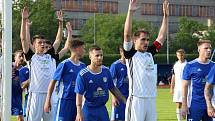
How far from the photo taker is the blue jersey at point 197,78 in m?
10.8

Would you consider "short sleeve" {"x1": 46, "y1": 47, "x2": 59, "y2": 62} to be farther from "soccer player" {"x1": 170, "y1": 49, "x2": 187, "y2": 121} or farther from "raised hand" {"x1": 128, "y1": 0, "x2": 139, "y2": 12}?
"soccer player" {"x1": 170, "y1": 49, "x2": 187, "y2": 121}

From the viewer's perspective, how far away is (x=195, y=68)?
35.5ft

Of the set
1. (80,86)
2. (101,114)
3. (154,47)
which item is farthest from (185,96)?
(80,86)

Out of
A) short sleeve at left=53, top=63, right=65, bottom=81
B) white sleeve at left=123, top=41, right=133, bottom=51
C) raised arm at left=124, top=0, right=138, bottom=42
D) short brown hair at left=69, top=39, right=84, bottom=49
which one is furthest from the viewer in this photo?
short sleeve at left=53, top=63, right=65, bottom=81

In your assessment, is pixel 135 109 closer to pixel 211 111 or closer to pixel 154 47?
pixel 154 47

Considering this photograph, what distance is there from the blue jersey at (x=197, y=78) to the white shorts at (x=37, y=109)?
3223 mm

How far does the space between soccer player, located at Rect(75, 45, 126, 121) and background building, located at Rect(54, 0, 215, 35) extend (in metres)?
83.8

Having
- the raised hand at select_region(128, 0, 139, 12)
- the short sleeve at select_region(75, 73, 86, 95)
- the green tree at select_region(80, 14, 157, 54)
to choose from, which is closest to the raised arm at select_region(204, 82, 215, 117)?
the raised hand at select_region(128, 0, 139, 12)

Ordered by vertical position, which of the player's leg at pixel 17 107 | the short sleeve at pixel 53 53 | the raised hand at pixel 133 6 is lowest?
the player's leg at pixel 17 107

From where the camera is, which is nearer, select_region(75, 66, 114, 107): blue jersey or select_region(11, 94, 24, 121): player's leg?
select_region(75, 66, 114, 107): blue jersey

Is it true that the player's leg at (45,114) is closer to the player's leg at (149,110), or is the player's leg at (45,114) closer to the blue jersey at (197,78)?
the player's leg at (149,110)

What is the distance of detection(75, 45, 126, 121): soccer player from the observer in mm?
10109

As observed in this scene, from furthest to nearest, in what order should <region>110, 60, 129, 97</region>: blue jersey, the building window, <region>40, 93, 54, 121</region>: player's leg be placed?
the building window < <region>110, 60, 129, 97</region>: blue jersey < <region>40, 93, 54, 121</region>: player's leg

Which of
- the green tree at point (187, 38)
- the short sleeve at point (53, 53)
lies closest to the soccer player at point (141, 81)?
the short sleeve at point (53, 53)
